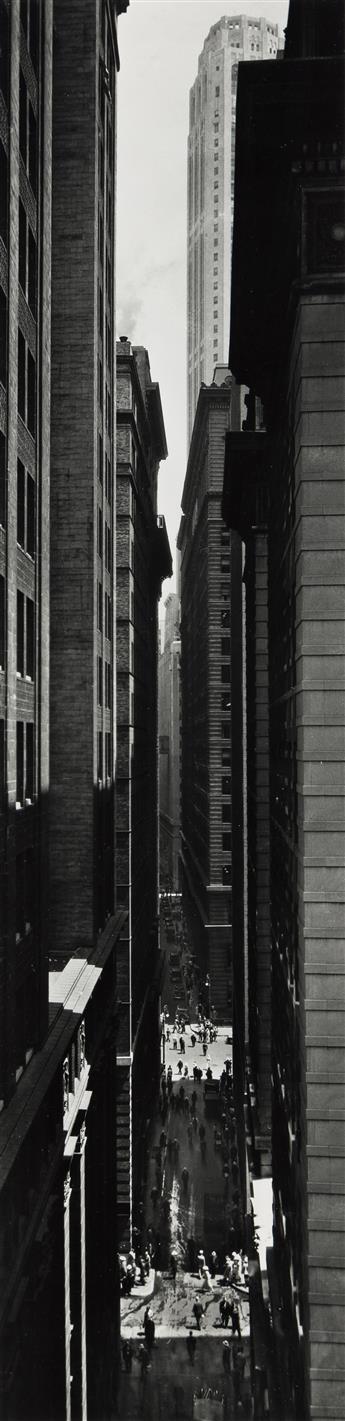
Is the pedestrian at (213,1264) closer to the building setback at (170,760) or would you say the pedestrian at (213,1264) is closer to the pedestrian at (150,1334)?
the pedestrian at (150,1334)

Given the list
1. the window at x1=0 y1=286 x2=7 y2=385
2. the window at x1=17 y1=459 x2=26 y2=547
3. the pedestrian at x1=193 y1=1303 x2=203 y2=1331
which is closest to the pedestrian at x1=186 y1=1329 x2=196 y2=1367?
the pedestrian at x1=193 y1=1303 x2=203 y2=1331

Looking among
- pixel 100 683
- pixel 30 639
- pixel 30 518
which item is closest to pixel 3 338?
pixel 30 518

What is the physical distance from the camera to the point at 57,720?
95.0ft

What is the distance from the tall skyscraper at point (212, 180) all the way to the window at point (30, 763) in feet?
37.3

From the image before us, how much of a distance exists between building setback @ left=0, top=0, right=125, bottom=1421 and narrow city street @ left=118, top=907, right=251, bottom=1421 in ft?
5.22

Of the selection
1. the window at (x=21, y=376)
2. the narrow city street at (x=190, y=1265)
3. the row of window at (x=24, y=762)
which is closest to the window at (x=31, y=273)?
the window at (x=21, y=376)

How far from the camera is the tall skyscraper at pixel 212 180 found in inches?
799

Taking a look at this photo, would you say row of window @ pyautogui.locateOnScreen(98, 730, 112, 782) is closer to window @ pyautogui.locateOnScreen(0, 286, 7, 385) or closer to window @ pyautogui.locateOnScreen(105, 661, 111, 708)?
window @ pyautogui.locateOnScreen(105, 661, 111, 708)

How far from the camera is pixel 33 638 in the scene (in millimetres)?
20219

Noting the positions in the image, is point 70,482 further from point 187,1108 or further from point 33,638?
point 187,1108

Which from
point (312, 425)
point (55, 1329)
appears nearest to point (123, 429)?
point (312, 425)

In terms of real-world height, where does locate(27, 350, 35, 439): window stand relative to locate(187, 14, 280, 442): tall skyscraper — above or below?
below

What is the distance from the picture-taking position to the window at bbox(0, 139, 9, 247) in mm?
16391

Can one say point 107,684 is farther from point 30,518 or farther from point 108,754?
point 30,518
